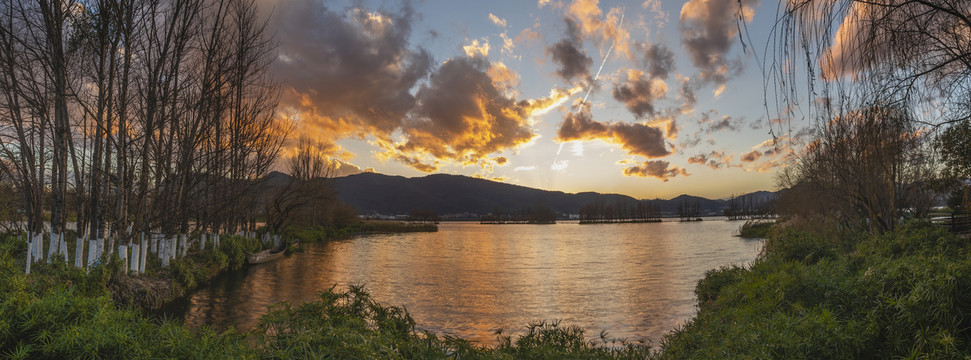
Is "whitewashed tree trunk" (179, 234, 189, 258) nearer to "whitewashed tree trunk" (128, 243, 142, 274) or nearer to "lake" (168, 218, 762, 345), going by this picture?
"lake" (168, 218, 762, 345)

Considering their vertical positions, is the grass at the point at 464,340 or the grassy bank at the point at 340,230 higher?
the grass at the point at 464,340

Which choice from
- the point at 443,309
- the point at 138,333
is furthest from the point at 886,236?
the point at 138,333

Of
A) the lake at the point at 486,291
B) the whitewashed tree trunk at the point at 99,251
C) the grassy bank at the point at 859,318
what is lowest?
the lake at the point at 486,291

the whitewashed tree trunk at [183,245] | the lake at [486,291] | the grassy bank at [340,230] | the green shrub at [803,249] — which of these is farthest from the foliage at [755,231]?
the whitewashed tree trunk at [183,245]

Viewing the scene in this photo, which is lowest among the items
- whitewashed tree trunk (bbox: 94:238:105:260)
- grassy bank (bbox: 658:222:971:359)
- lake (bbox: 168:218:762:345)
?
lake (bbox: 168:218:762:345)

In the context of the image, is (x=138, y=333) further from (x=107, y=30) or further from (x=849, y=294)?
(x=107, y=30)

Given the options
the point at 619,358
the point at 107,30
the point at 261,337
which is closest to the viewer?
the point at 261,337

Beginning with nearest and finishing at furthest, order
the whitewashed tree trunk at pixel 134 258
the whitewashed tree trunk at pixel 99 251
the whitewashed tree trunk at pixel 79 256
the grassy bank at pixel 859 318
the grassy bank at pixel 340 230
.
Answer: the grassy bank at pixel 859 318, the whitewashed tree trunk at pixel 79 256, the whitewashed tree trunk at pixel 99 251, the whitewashed tree trunk at pixel 134 258, the grassy bank at pixel 340 230

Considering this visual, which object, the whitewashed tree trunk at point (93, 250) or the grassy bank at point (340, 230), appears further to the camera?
the grassy bank at point (340, 230)

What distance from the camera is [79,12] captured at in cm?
1412

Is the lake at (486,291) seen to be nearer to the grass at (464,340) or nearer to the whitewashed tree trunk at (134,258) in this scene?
the whitewashed tree trunk at (134,258)

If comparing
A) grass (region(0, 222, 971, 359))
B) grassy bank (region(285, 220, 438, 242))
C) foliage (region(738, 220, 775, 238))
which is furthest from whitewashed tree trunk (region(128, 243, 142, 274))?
foliage (region(738, 220, 775, 238))

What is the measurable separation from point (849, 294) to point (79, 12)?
21.8 m

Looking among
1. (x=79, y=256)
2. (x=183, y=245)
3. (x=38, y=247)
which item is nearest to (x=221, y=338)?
(x=79, y=256)
